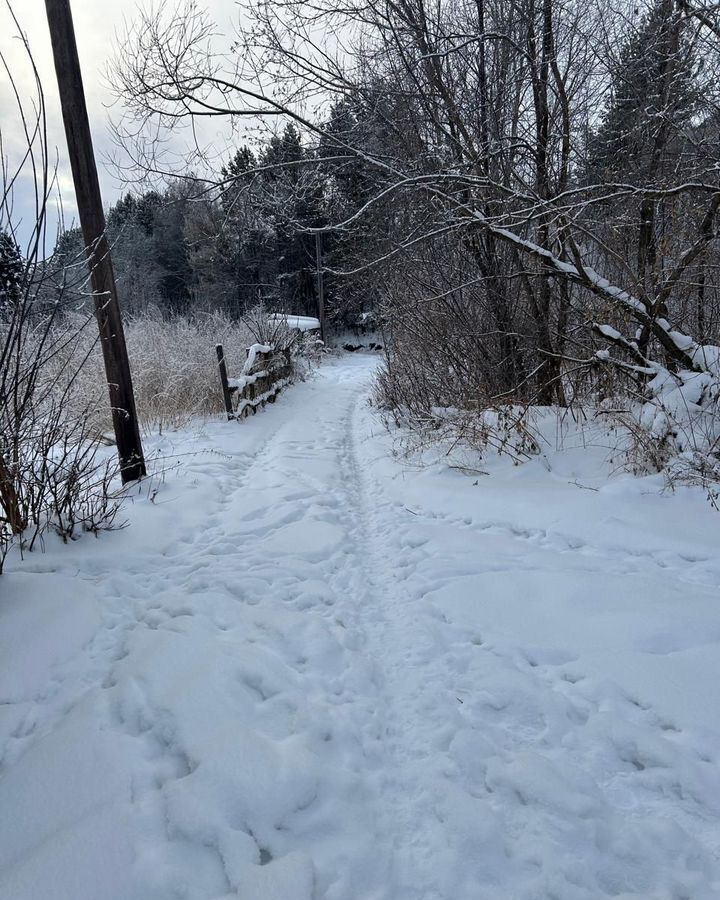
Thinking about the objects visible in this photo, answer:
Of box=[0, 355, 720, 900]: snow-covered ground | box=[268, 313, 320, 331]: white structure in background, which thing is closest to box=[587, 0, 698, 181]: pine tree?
box=[0, 355, 720, 900]: snow-covered ground

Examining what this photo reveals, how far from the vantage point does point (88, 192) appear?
4.45 meters

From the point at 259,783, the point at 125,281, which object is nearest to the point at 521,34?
the point at 259,783

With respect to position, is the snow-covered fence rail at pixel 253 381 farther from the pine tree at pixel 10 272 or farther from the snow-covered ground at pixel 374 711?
the pine tree at pixel 10 272

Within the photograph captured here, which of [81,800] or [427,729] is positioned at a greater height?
[81,800]

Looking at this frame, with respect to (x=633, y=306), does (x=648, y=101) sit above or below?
above

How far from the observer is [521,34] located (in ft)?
16.8

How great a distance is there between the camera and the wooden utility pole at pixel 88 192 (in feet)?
14.0

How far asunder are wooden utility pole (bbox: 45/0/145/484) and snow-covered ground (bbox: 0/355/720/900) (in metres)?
1.89

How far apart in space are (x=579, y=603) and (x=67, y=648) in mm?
2738

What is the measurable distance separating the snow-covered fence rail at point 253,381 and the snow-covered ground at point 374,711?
18.9ft

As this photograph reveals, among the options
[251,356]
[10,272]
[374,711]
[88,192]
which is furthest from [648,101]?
[251,356]

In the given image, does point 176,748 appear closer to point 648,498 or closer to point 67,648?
point 67,648

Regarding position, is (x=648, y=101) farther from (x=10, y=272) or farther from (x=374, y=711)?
(x=374, y=711)

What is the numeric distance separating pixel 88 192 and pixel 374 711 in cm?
502
